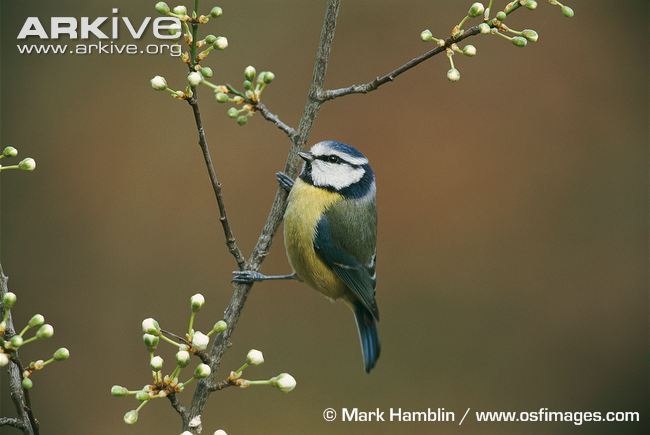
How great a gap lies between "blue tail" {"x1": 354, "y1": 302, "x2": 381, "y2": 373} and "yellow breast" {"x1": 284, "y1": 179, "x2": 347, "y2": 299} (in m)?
0.09

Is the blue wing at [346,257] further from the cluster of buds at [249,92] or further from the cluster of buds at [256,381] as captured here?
the cluster of buds at [256,381]

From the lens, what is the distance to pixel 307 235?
174 cm

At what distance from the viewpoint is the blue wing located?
1.75 meters

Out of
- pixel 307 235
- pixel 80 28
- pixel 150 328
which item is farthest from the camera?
pixel 307 235

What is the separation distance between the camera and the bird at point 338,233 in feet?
5.55

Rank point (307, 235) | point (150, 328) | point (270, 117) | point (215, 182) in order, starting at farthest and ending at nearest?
point (307, 235), point (270, 117), point (215, 182), point (150, 328)

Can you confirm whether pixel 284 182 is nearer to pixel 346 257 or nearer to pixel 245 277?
pixel 245 277

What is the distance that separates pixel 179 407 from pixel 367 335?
0.89 meters

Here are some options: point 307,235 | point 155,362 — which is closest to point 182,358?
point 155,362

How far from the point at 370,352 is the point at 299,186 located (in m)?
0.44

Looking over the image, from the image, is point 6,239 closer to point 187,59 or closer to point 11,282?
point 11,282

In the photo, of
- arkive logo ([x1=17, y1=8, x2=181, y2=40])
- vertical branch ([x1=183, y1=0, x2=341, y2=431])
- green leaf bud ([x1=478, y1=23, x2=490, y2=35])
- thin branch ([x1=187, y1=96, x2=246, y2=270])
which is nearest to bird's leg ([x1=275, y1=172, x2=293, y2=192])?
vertical branch ([x1=183, y1=0, x2=341, y2=431])

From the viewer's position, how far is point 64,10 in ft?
5.60

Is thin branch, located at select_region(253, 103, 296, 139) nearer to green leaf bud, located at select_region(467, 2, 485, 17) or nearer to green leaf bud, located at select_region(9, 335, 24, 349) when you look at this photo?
green leaf bud, located at select_region(467, 2, 485, 17)
